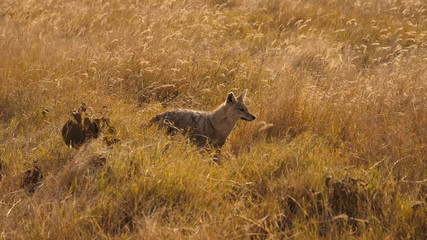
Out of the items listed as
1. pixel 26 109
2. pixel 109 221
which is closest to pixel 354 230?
pixel 109 221

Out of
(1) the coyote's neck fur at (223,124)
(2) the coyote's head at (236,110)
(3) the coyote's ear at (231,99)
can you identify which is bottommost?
(1) the coyote's neck fur at (223,124)

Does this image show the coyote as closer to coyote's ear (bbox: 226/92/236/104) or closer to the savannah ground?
coyote's ear (bbox: 226/92/236/104)

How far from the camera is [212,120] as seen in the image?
6574mm

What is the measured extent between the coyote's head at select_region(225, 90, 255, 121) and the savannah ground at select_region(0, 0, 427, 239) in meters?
0.22

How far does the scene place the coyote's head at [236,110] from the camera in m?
6.30

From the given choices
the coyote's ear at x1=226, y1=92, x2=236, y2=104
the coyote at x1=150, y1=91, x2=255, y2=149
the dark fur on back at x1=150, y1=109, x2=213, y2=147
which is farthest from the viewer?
the coyote's ear at x1=226, y1=92, x2=236, y2=104

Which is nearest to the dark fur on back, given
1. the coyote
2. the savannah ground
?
the coyote

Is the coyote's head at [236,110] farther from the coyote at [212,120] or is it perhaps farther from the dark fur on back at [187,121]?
the dark fur on back at [187,121]

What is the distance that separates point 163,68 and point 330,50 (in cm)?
348

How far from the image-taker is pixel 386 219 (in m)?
3.77

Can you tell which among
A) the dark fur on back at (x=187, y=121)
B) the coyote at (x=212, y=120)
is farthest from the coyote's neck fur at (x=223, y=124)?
the dark fur on back at (x=187, y=121)

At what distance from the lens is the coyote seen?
6298 mm

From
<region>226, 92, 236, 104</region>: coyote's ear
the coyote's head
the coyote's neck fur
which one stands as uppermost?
<region>226, 92, 236, 104</region>: coyote's ear

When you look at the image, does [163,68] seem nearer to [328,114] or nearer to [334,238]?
[328,114]
